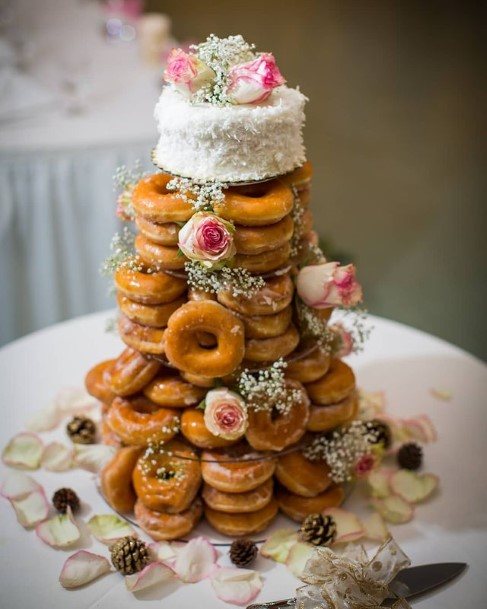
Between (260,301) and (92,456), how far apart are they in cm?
68

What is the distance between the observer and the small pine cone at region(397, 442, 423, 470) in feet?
6.47

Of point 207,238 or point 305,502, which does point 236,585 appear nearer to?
point 305,502

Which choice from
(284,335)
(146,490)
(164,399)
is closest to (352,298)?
(284,335)

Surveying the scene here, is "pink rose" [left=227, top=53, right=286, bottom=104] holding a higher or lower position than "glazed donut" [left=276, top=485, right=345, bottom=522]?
higher

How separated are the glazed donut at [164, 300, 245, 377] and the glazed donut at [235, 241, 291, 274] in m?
0.11

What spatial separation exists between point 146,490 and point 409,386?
968mm

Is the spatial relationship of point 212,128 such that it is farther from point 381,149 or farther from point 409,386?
point 381,149

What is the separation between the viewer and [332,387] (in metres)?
1.83

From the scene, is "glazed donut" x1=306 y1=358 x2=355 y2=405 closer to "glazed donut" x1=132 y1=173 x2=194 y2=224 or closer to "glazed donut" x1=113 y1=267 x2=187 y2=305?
"glazed donut" x1=113 y1=267 x2=187 y2=305

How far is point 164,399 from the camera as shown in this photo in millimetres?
1773

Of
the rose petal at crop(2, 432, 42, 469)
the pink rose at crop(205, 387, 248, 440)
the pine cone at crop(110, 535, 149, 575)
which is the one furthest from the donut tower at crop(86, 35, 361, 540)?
the rose petal at crop(2, 432, 42, 469)

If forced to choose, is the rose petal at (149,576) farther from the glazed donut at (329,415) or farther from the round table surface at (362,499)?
the glazed donut at (329,415)

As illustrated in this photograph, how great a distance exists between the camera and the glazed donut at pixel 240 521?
1.78m

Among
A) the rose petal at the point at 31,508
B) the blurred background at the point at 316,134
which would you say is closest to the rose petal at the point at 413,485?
the rose petal at the point at 31,508
